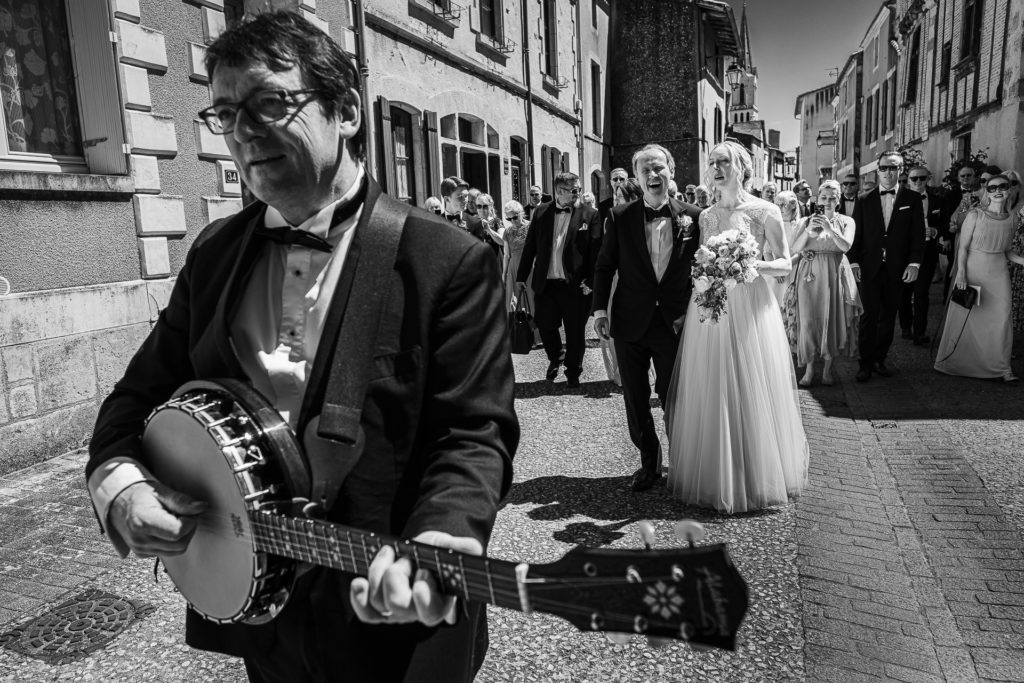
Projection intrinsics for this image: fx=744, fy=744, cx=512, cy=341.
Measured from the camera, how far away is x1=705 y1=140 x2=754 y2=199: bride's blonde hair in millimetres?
4871

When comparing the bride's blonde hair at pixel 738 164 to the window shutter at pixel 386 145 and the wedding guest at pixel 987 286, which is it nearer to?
the wedding guest at pixel 987 286

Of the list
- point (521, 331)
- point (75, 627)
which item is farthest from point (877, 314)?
point (75, 627)

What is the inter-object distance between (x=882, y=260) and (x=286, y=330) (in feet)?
25.6

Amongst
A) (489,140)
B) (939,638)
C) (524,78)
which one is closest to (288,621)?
(939,638)

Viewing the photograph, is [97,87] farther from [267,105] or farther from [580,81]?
[580,81]

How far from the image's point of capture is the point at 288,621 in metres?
1.56

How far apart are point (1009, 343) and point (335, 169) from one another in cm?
825

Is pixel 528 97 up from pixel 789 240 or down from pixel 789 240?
up

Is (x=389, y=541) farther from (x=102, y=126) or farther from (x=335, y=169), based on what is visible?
(x=102, y=126)

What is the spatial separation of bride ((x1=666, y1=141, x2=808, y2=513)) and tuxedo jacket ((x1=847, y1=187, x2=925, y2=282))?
378 cm

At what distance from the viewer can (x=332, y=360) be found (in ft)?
4.86

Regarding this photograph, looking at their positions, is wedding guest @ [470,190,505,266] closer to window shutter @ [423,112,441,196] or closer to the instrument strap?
window shutter @ [423,112,441,196]

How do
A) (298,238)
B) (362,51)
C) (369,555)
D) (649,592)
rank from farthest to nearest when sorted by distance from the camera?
(362,51)
(298,238)
(369,555)
(649,592)

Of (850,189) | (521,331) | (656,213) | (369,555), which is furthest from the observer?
(850,189)
